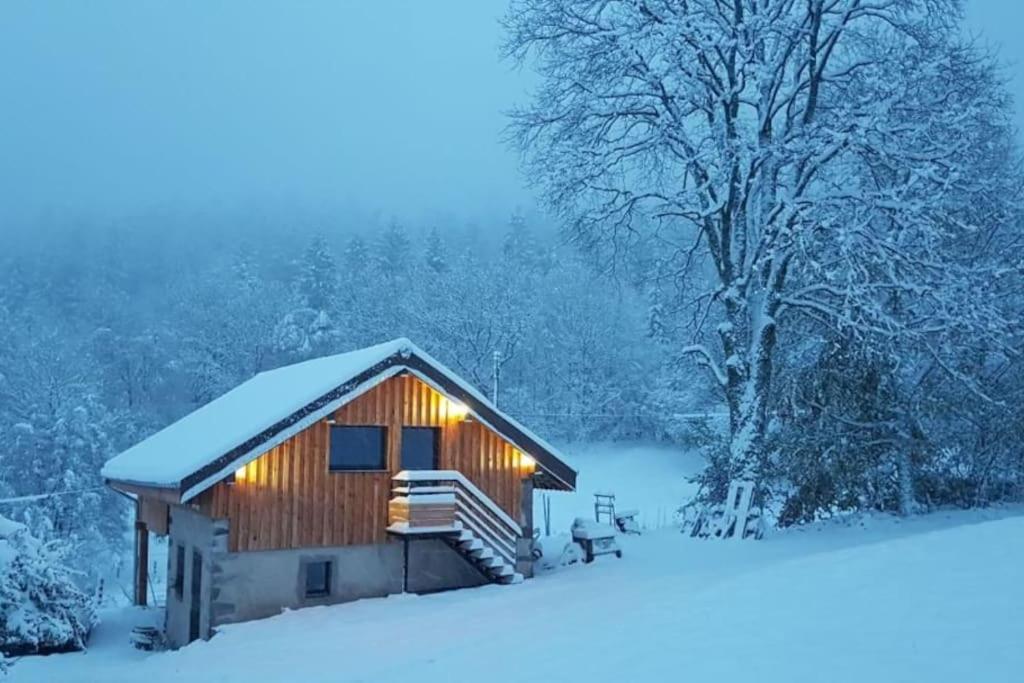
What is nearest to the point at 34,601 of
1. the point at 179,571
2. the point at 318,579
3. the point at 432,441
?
the point at 179,571

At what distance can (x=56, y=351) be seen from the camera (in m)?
50.9

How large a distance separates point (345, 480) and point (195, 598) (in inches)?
149

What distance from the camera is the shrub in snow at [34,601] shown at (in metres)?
18.3

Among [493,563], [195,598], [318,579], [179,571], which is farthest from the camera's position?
[179,571]

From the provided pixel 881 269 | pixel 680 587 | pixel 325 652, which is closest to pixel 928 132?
pixel 881 269

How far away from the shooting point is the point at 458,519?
18.9 m

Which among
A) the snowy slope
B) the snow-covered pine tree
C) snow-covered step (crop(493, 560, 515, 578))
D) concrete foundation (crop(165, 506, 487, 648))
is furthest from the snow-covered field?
the snow-covered pine tree

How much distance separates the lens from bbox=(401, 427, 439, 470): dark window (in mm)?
19312

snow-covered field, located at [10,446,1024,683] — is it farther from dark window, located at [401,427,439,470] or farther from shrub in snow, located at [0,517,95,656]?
dark window, located at [401,427,439,470]

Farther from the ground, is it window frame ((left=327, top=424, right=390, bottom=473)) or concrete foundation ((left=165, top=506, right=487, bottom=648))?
window frame ((left=327, top=424, right=390, bottom=473))

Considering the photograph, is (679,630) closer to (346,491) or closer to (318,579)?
(346,491)

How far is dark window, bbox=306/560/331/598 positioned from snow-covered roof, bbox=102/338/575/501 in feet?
8.62

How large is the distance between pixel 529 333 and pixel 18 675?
4482 centimetres

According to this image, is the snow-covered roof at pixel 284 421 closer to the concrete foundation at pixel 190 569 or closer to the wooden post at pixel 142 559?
the concrete foundation at pixel 190 569
